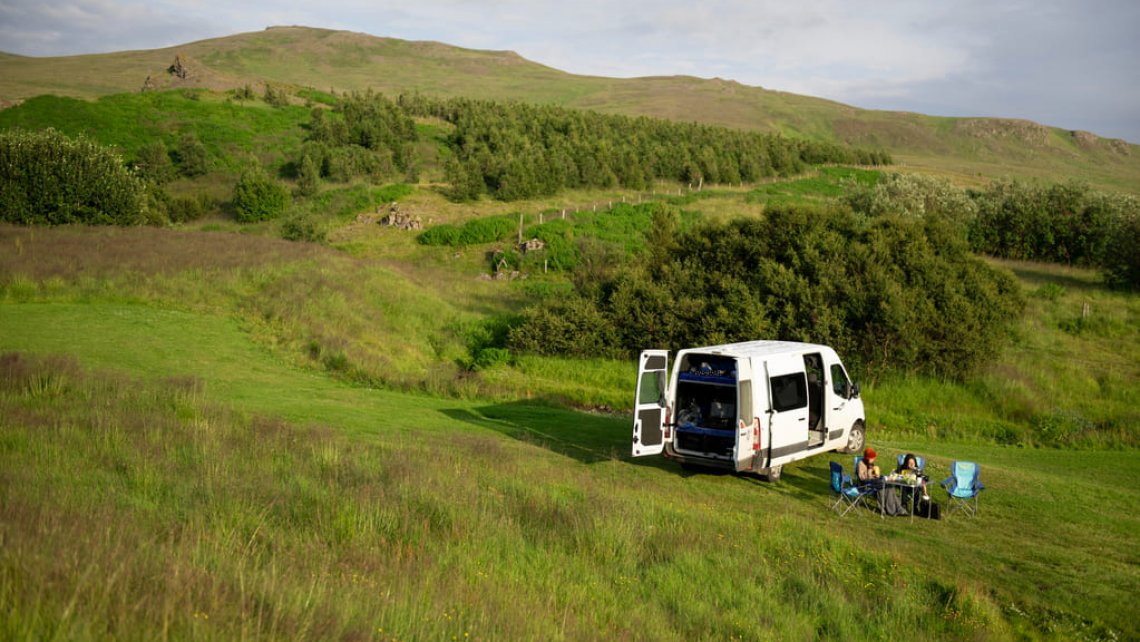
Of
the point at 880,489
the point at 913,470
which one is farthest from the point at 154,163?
the point at 913,470

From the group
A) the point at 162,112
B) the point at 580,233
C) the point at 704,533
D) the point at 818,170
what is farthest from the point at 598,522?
the point at 818,170

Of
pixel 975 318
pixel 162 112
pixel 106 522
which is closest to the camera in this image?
pixel 106 522

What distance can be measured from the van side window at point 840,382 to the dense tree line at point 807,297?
9112 millimetres

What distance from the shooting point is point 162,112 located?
3041 inches

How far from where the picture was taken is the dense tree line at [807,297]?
25578mm

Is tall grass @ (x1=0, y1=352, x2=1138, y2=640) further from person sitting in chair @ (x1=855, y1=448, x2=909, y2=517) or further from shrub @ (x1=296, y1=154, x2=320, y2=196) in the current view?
shrub @ (x1=296, y1=154, x2=320, y2=196)

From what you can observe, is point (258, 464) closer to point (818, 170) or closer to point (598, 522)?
point (598, 522)

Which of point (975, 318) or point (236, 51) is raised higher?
point (236, 51)

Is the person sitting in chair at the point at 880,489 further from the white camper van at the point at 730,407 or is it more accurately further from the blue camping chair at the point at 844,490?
the white camper van at the point at 730,407

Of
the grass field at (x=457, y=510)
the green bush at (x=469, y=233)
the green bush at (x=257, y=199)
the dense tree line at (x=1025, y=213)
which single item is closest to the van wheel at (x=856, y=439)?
the grass field at (x=457, y=510)

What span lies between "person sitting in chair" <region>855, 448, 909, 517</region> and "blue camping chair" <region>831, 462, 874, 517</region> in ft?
0.50

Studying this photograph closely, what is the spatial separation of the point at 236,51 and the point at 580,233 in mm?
179482

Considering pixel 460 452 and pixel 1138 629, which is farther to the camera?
pixel 460 452

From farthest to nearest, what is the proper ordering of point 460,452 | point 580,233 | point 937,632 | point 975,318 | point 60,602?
point 580,233 → point 975,318 → point 460,452 → point 937,632 → point 60,602
